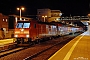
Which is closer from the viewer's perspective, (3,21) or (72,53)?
(72,53)

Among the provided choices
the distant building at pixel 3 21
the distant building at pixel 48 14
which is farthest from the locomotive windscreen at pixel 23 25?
the distant building at pixel 48 14

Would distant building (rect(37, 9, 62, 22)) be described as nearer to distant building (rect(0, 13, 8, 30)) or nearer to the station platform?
distant building (rect(0, 13, 8, 30))

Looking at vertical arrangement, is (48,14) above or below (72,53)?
above

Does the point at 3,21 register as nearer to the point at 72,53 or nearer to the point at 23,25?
the point at 23,25

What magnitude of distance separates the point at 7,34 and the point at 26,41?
737 inches

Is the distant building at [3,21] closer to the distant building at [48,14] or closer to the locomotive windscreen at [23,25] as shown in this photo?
the locomotive windscreen at [23,25]

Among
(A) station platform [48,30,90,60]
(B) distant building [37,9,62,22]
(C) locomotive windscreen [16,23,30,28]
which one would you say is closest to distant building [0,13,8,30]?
(C) locomotive windscreen [16,23,30,28]

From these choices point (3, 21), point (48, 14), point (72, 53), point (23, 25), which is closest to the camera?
point (72, 53)

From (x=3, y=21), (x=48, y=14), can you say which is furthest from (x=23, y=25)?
(x=48, y=14)

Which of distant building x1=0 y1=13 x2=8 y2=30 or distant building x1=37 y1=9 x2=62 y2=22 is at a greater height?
distant building x1=37 y1=9 x2=62 y2=22

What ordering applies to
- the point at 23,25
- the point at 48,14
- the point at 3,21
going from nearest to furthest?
the point at 23,25
the point at 3,21
the point at 48,14

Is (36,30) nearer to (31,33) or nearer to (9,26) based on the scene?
(31,33)

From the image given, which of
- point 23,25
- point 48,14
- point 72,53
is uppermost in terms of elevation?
point 48,14

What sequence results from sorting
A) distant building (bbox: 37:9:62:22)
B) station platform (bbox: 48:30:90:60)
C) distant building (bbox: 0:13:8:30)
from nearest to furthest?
station platform (bbox: 48:30:90:60)
distant building (bbox: 0:13:8:30)
distant building (bbox: 37:9:62:22)
